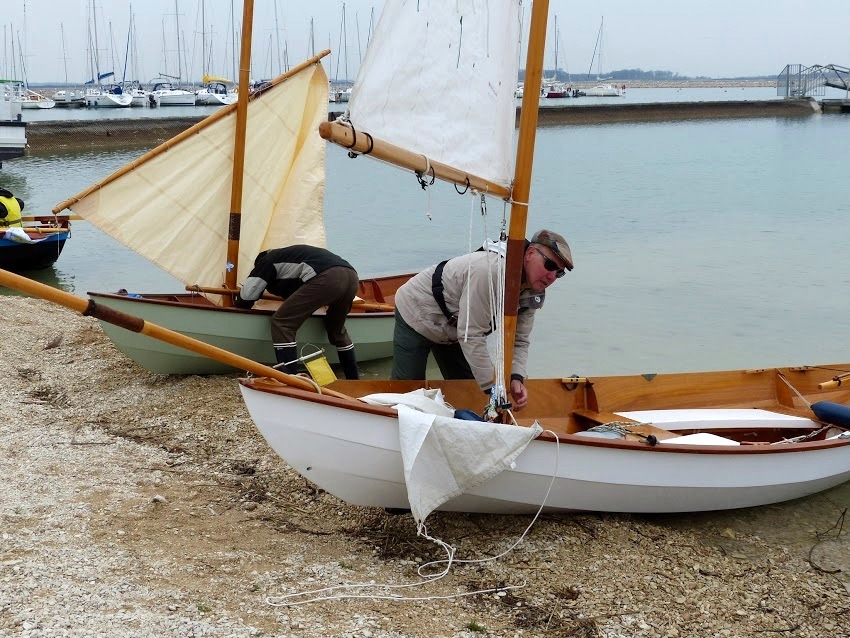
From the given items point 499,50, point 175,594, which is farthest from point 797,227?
point 175,594

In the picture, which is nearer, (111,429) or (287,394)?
(287,394)

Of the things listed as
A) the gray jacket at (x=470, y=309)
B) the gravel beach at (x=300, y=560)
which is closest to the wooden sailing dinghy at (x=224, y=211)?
the gravel beach at (x=300, y=560)

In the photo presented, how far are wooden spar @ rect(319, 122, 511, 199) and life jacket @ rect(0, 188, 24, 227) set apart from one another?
12654 mm

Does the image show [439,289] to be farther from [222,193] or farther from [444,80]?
[222,193]

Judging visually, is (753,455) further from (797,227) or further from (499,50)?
(797,227)

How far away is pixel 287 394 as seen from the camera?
5.34 m

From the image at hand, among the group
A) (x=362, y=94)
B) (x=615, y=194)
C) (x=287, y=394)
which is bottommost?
(x=615, y=194)

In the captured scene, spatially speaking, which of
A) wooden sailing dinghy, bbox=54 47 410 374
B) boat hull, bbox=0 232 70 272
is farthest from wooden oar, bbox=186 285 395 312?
boat hull, bbox=0 232 70 272

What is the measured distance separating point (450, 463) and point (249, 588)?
1.33 m

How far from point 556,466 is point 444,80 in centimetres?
247

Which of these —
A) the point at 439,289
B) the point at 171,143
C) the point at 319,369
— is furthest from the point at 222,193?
the point at 439,289

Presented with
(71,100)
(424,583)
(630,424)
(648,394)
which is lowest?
(71,100)

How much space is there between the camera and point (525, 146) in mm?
5641

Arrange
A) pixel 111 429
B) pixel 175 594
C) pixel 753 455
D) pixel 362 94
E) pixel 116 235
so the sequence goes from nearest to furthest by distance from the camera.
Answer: pixel 175 594, pixel 362 94, pixel 753 455, pixel 111 429, pixel 116 235
